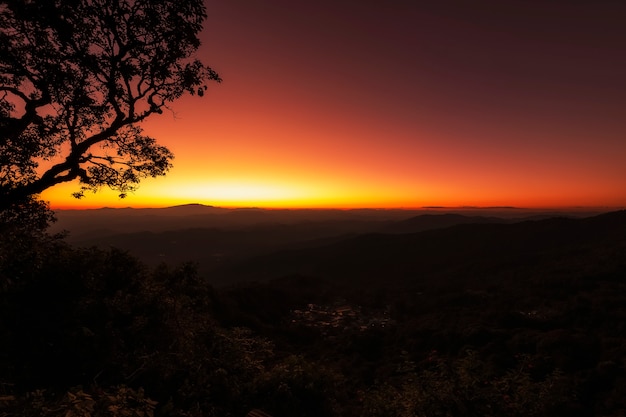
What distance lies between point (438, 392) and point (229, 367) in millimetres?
10955

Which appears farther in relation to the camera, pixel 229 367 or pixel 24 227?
pixel 229 367

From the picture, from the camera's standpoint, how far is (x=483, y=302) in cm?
11231

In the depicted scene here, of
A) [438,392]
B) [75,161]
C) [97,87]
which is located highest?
[97,87]

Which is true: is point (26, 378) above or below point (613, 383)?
above

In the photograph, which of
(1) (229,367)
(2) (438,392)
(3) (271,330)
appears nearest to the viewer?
(2) (438,392)

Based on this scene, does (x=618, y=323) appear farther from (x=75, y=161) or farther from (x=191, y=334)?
(x=75, y=161)

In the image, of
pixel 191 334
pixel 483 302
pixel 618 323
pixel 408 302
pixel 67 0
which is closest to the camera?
pixel 67 0

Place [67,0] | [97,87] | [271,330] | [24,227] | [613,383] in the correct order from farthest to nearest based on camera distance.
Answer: [271,330] → [613,383] → [24,227] → [97,87] → [67,0]

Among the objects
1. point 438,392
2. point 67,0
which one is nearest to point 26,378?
point 67,0

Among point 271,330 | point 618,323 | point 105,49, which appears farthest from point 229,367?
point 618,323

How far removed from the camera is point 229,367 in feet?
53.9

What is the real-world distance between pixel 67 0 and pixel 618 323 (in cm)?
10890

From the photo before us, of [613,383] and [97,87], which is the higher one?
[97,87]

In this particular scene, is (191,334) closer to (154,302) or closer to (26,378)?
(154,302)
